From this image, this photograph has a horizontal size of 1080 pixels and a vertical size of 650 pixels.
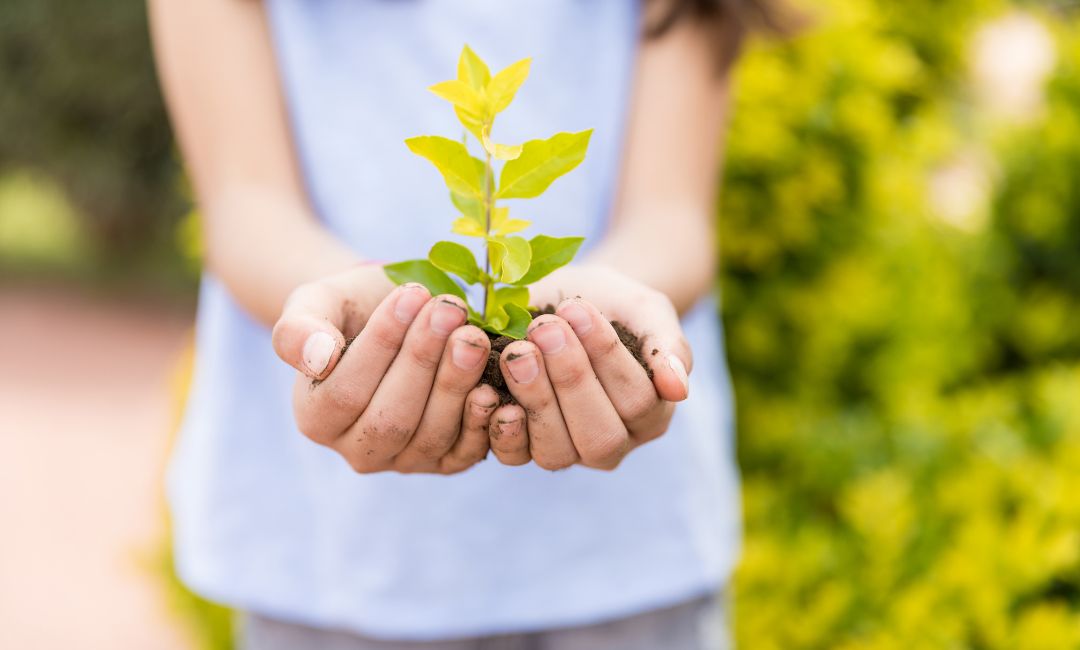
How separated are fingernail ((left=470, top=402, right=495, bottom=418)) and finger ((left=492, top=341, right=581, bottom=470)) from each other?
0.03 metres

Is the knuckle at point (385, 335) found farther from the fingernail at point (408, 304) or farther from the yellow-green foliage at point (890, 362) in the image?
the yellow-green foliage at point (890, 362)

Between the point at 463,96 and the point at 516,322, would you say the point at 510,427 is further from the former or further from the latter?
the point at 463,96

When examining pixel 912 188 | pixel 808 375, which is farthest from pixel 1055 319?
pixel 808 375

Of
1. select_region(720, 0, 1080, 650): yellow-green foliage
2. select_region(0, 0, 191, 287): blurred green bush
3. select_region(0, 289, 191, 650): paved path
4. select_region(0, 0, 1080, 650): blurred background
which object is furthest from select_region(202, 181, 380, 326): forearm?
select_region(0, 0, 191, 287): blurred green bush

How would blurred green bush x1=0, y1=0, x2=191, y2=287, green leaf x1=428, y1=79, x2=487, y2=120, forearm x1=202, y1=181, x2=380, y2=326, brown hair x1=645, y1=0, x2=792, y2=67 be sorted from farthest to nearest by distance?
blurred green bush x1=0, y1=0, x2=191, y2=287 → brown hair x1=645, y1=0, x2=792, y2=67 → forearm x1=202, y1=181, x2=380, y2=326 → green leaf x1=428, y1=79, x2=487, y2=120

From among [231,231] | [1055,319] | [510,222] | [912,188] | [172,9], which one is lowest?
[510,222]

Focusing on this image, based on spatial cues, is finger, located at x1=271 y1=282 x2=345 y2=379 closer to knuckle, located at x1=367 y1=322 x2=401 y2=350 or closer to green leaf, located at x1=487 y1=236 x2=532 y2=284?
knuckle, located at x1=367 y1=322 x2=401 y2=350

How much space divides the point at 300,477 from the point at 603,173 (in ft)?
2.11

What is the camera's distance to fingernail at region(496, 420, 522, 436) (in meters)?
1.02

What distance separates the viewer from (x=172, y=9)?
1396mm

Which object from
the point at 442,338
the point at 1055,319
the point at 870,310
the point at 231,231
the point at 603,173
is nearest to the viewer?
the point at 442,338

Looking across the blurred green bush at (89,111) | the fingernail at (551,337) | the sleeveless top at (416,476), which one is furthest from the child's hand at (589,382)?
the blurred green bush at (89,111)

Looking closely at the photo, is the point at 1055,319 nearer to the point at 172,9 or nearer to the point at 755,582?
the point at 755,582

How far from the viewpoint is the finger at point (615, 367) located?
980 mm
